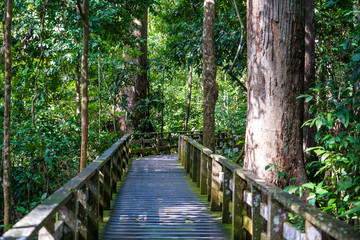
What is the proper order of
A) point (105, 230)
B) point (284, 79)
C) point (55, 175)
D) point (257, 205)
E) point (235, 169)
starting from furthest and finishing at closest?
point (55, 175) < point (105, 230) < point (235, 169) < point (284, 79) < point (257, 205)

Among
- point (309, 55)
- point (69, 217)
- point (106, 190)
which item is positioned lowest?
point (106, 190)

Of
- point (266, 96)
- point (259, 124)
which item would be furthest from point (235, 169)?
point (266, 96)

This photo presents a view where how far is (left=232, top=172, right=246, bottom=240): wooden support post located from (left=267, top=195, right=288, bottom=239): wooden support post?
1.17m

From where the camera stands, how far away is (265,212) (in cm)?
326

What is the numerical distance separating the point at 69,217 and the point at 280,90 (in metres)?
2.51

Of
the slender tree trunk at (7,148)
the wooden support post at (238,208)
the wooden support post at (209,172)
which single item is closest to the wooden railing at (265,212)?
the wooden support post at (238,208)

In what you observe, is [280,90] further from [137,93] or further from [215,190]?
[137,93]

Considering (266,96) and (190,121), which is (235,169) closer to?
(266,96)

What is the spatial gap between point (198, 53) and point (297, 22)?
31.8ft

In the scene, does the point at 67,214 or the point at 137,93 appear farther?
the point at 137,93

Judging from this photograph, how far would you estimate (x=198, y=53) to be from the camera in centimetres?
1355

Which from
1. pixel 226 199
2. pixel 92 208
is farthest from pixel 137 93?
pixel 92 208

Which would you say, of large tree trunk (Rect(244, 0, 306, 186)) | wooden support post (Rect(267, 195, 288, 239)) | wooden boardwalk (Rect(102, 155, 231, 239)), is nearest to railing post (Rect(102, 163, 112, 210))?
wooden boardwalk (Rect(102, 155, 231, 239))

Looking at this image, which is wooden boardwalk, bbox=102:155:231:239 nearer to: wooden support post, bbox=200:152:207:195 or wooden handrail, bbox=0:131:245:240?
wooden support post, bbox=200:152:207:195
